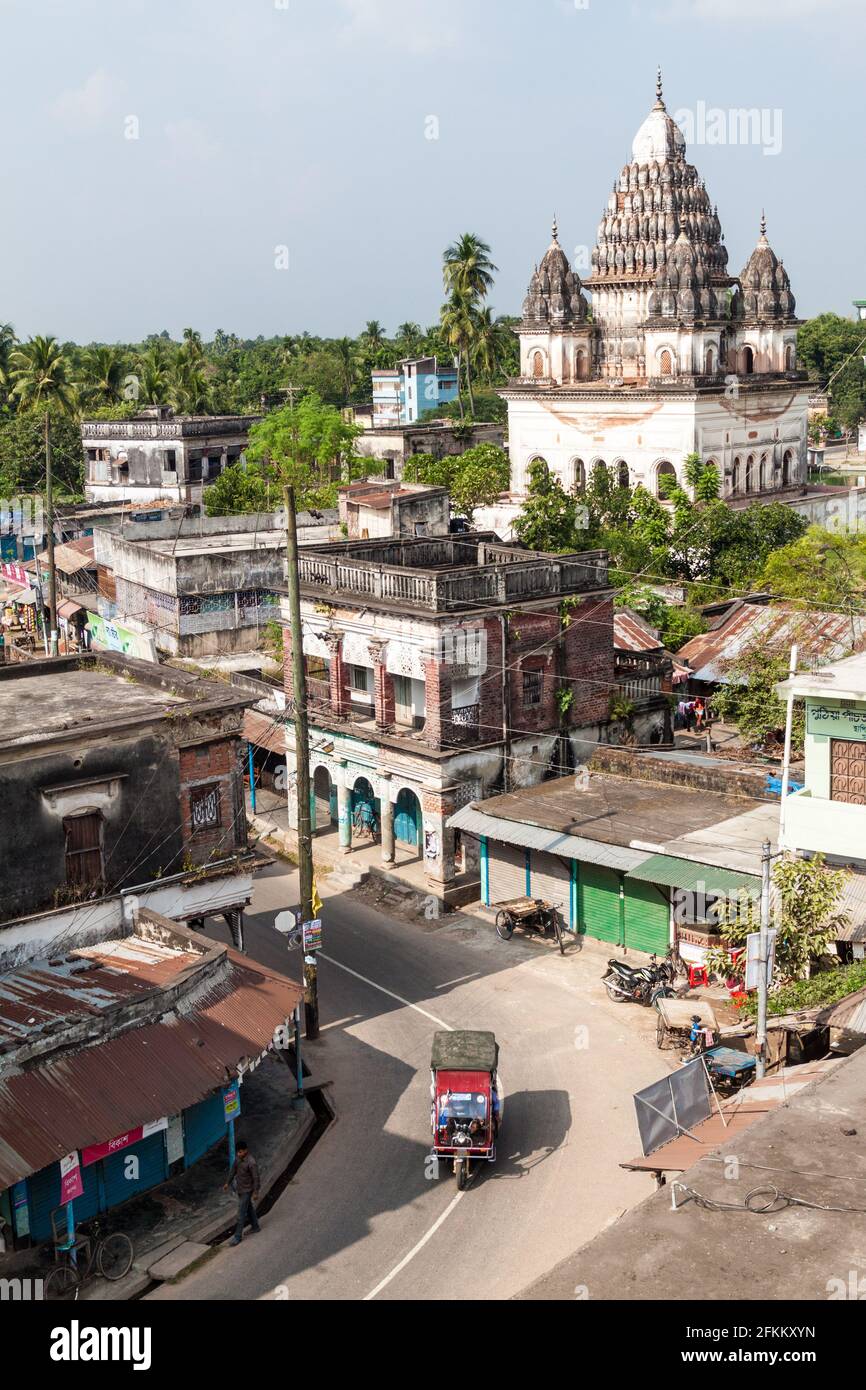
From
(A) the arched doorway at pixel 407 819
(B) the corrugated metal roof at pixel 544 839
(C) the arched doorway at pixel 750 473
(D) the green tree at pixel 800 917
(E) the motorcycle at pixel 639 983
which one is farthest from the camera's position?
(C) the arched doorway at pixel 750 473

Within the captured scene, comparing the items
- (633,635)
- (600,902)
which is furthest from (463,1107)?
(633,635)

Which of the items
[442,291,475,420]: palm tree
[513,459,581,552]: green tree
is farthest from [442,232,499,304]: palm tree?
[513,459,581,552]: green tree

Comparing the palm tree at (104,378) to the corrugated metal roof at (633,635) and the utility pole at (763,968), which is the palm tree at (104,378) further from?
the utility pole at (763,968)

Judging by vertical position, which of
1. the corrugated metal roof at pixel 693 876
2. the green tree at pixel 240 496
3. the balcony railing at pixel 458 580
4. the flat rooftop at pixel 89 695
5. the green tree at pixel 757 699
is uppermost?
the green tree at pixel 240 496

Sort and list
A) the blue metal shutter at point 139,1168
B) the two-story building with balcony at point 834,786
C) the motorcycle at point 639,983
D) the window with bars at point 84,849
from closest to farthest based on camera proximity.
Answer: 1. the blue metal shutter at point 139,1168
2. the window with bars at point 84,849
3. the two-story building with balcony at point 834,786
4. the motorcycle at point 639,983


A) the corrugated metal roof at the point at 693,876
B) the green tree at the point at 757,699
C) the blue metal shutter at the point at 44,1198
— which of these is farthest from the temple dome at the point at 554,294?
the blue metal shutter at the point at 44,1198

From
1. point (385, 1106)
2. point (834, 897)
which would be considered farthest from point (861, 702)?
point (385, 1106)

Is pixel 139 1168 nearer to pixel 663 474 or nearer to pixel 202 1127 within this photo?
pixel 202 1127
